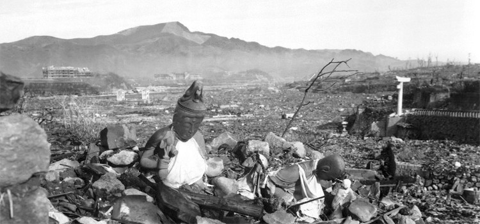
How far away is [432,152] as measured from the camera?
1158cm

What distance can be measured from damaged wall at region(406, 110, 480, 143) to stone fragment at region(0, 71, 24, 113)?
14550 mm

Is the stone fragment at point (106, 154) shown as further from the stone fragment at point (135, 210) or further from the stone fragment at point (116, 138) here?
the stone fragment at point (135, 210)

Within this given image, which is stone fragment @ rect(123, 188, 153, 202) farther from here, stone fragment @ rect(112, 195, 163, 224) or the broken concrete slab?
the broken concrete slab

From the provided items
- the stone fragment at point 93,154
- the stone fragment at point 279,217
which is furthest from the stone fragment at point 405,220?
the stone fragment at point 93,154

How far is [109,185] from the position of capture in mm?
4473

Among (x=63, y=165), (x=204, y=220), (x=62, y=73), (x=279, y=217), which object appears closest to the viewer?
(x=204, y=220)

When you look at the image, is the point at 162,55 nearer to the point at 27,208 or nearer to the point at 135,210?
the point at 135,210

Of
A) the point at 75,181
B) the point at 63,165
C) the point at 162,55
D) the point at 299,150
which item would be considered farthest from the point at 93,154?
the point at 162,55

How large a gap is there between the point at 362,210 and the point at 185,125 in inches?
86.0

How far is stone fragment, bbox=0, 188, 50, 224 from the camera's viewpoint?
7.46 ft

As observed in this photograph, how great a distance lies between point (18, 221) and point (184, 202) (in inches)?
72.3

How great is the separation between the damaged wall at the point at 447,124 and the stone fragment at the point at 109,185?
12.9m

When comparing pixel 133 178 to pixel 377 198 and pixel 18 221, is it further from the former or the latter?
pixel 377 198

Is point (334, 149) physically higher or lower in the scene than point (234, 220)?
lower
